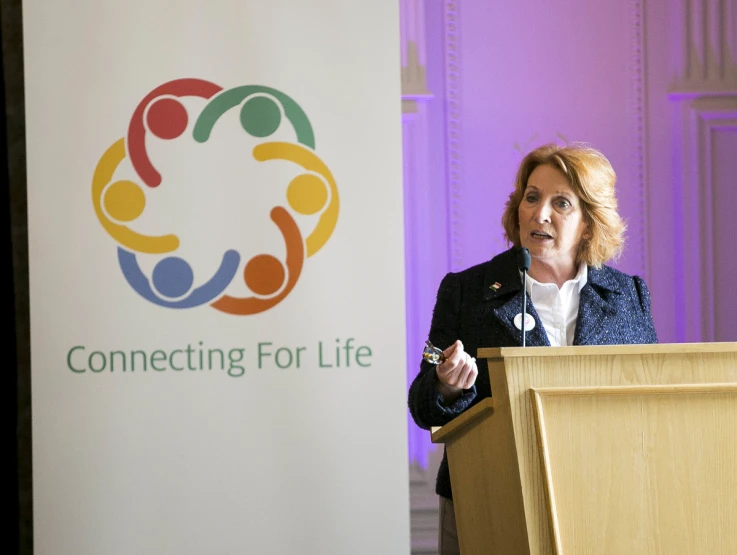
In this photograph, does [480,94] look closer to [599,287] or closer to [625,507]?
[599,287]

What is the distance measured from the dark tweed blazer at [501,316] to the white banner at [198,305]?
0.23m

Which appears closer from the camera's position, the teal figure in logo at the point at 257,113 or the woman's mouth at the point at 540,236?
the woman's mouth at the point at 540,236

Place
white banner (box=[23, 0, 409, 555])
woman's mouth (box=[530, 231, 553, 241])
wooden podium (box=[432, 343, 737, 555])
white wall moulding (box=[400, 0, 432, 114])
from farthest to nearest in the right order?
white wall moulding (box=[400, 0, 432, 114]) → white banner (box=[23, 0, 409, 555]) → woman's mouth (box=[530, 231, 553, 241]) → wooden podium (box=[432, 343, 737, 555])

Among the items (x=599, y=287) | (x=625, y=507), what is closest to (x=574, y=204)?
(x=599, y=287)

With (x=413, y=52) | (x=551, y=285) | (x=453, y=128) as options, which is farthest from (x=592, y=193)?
(x=413, y=52)

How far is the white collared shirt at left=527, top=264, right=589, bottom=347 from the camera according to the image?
7.89 feet

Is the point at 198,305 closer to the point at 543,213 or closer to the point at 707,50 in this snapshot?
the point at 543,213

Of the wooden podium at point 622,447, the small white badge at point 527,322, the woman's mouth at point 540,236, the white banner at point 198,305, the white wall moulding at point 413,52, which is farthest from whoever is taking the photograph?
the white wall moulding at point 413,52

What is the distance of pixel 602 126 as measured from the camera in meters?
3.83

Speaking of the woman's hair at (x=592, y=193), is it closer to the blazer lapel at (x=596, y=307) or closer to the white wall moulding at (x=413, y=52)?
the blazer lapel at (x=596, y=307)

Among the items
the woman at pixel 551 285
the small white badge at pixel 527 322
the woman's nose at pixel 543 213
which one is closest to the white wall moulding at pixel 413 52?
the woman at pixel 551 285

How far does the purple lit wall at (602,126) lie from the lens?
379cm

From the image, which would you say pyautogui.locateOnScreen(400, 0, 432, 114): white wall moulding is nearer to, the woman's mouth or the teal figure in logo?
the teal figure in logo

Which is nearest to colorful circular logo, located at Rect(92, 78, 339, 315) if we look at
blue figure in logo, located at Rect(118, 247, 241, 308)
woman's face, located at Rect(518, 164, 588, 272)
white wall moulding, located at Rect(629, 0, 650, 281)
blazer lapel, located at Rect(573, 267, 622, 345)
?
blue figure in logo, located at Rect(118, 247, 241, 308)
